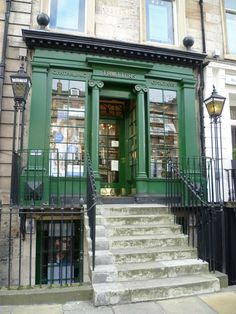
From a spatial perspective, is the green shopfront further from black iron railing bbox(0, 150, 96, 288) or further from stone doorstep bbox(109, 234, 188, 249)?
stone doorstep bbox(109, 234, 188, 249)

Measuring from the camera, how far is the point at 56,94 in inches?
277

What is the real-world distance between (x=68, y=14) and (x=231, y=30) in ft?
15.6

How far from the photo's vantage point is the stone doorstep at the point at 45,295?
3824mm

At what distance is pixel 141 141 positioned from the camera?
7.25m

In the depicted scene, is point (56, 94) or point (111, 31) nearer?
point (56, 94)

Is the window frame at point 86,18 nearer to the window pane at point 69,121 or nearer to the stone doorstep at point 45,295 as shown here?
the window pane at point 69,121

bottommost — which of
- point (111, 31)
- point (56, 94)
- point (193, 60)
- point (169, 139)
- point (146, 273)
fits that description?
point (146, 273)

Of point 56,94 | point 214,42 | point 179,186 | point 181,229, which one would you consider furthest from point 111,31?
point 181,229

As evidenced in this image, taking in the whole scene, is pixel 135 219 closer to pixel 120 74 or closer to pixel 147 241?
pixel 147 241

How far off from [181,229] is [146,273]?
1.56 m

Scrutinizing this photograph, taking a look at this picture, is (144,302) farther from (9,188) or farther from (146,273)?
(9,188)

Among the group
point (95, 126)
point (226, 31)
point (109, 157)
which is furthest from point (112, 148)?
point (226, 31)

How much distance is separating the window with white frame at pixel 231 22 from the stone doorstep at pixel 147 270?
21.2ft

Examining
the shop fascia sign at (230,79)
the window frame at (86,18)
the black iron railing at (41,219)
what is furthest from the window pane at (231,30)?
the black iron railing at (41,219)
